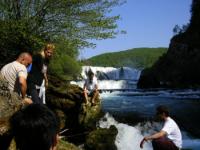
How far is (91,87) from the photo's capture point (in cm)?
1880

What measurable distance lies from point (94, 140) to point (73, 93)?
237cm

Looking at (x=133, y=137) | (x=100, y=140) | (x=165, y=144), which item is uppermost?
(x=165, y=144)

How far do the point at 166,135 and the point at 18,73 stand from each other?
3297mm

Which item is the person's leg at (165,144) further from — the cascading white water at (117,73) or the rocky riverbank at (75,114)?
the cascading white water at (117,73)

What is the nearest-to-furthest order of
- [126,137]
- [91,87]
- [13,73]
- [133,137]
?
[13,73], [91,87], [126,137], [133,137]

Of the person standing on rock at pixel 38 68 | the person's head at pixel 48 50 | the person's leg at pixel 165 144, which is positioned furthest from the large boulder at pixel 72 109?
the person's leg at pixel 165 144

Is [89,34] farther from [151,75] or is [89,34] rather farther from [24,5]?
[151,75]

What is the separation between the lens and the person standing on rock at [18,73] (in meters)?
9.49

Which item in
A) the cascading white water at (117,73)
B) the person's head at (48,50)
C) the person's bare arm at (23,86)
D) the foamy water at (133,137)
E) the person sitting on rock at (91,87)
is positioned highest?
the person's head at (48,50)

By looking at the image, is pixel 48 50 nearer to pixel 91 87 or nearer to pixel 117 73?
pixel 91 87

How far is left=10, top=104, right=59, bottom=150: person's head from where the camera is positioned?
11.5 ft

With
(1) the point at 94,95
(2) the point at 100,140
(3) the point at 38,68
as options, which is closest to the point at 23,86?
(3) the point at 38,68

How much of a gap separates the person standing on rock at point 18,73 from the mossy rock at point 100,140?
8292mm

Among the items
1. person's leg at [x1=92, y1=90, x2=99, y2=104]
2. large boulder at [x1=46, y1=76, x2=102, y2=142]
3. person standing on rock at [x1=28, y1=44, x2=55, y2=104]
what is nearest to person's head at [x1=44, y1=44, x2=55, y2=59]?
person standing on rock at [x1=28, y1=44, x2=55, y2=104]
